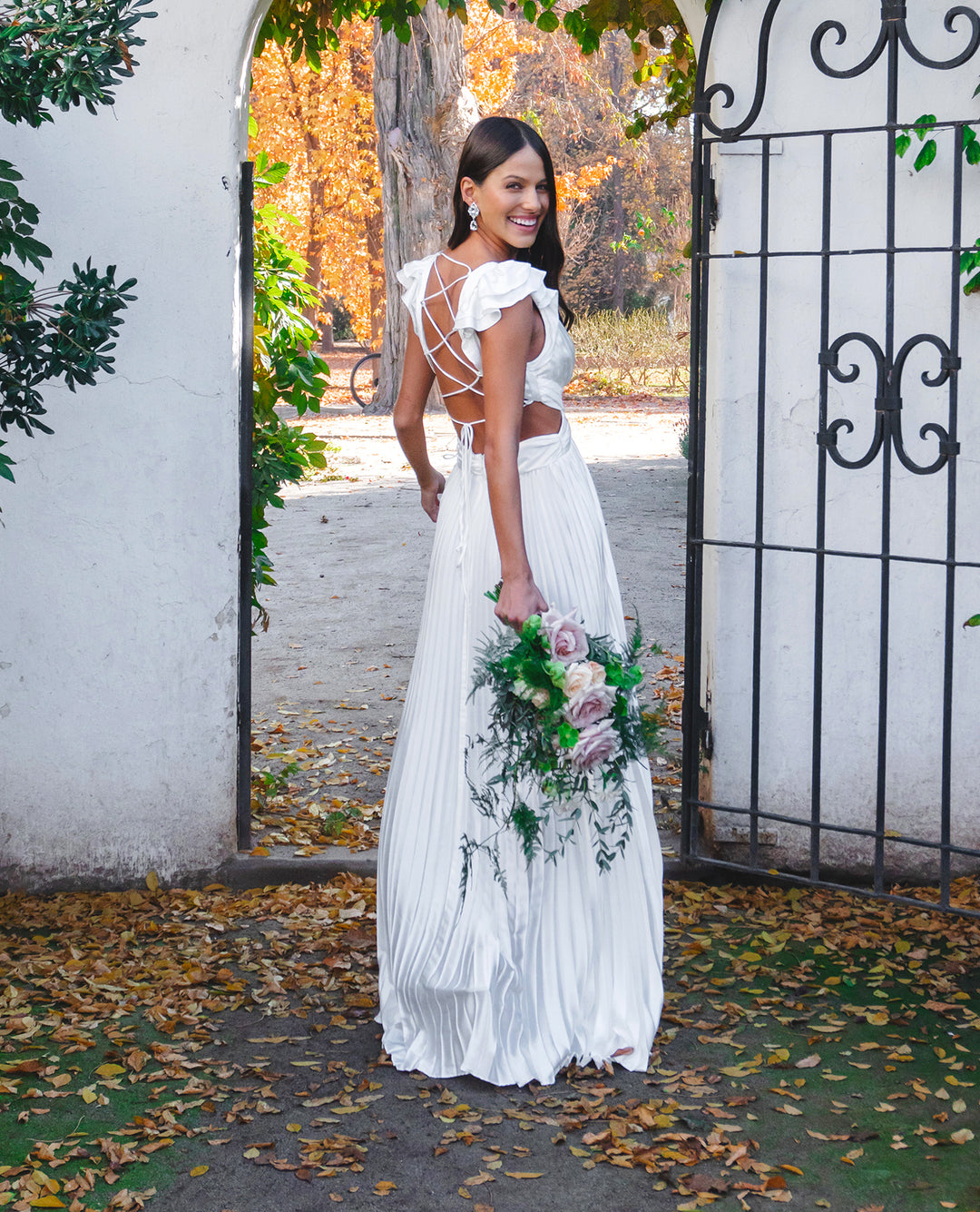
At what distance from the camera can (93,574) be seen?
402 cm

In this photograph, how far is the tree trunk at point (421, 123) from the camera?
14164 mm

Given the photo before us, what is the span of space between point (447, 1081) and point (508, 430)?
150 cm

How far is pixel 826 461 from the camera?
153 inches

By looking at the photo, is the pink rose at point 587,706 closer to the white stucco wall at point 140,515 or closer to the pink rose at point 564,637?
the pink rose at point 564,637

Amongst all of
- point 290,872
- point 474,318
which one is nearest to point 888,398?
point 474,318

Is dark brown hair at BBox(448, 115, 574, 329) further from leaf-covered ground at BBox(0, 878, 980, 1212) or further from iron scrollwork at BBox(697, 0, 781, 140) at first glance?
leaf-covered ground at BBox(0, 878, 980, 1212)

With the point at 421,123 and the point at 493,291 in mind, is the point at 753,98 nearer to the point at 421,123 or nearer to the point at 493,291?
the point at 493,291

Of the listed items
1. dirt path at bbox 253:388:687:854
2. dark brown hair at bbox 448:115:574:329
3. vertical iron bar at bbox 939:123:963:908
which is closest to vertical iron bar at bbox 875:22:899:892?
vertical iron bar at bbox 939:123:963:908

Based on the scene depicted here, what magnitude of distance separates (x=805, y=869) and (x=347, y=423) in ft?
47.2

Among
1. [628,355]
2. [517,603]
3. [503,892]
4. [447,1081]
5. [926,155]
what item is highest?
[628,355]

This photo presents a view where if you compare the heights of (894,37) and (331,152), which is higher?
(331,152)

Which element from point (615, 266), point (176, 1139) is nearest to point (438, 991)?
point (176, 1139)

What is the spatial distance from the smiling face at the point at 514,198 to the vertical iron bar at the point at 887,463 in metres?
1.21

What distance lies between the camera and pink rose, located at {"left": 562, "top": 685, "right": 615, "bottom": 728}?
8.71 feet
